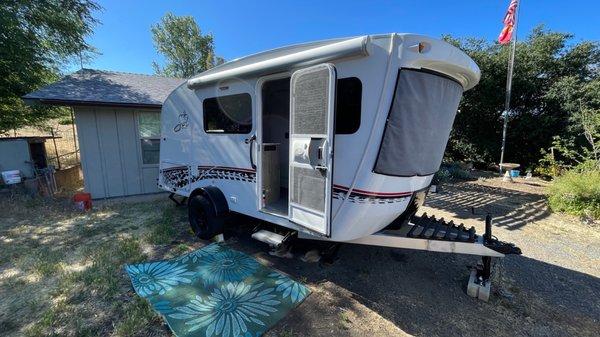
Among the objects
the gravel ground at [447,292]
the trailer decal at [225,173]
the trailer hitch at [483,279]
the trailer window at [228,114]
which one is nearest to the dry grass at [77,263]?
the trailer decal at [225,173]

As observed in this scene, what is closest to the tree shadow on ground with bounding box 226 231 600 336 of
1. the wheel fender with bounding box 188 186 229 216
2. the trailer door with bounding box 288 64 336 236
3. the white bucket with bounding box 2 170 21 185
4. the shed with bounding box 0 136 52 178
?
the wheel fender with bounding box 188 186 229 216

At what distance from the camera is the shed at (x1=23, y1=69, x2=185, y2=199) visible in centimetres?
656

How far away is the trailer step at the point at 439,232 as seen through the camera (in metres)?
2.92

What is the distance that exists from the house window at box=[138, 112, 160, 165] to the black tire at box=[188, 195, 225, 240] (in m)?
3.58

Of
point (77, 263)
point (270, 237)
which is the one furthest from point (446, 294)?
point (77, 263)

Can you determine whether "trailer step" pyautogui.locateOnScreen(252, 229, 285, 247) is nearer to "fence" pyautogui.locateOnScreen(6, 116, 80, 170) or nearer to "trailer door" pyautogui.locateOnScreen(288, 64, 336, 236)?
"trailer door" pyautogui.locateOnScreen(288, 64, 336, 236)

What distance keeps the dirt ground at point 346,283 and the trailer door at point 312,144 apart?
97 cm

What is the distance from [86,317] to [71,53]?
10866 millimetres

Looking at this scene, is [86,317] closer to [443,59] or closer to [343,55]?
[343,55]

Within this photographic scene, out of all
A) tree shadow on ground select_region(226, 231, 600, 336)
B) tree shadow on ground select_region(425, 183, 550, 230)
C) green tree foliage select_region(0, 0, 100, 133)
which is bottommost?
tree shadow on ground select_region(226, 231, 600, 336)

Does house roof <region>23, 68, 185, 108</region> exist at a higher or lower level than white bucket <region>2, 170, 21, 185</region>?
higher

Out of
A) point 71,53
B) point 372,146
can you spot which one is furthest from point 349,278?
point 71,53

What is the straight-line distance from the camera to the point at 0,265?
12.6 ft

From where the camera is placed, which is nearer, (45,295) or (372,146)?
(372,146)
